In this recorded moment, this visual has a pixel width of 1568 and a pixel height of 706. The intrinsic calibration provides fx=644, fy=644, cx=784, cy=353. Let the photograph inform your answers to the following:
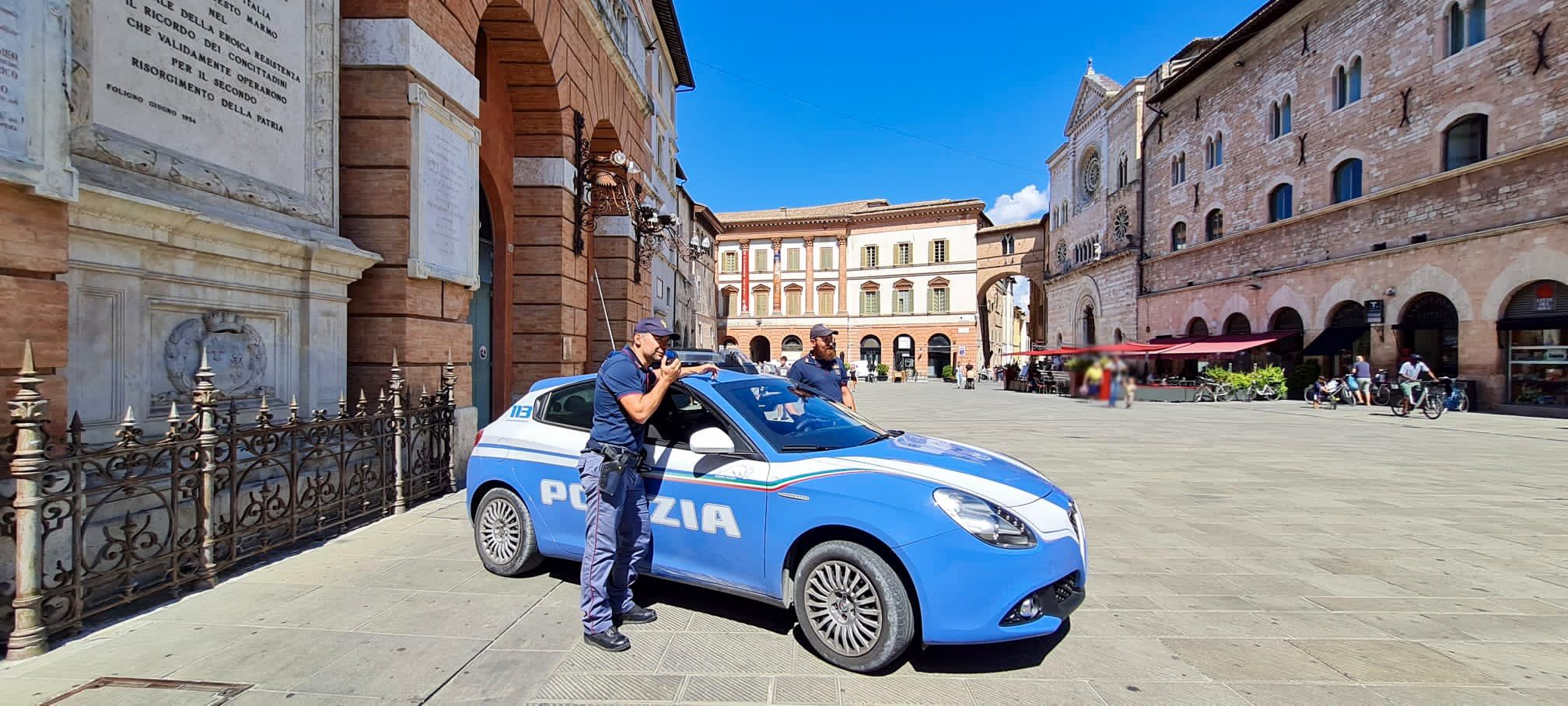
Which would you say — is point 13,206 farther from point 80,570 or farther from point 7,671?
point 7,671

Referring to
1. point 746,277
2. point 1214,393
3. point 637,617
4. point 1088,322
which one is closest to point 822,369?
point 637,617

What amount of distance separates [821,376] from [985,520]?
3458 millimetres

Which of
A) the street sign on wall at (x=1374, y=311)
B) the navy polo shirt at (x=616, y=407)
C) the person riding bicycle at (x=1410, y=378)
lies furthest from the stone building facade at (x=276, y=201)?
the street sign on wall at (x=1374, y=311)

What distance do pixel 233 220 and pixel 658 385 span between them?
4.37 m

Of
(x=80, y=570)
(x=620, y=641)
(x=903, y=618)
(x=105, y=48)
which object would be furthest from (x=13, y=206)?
(x=903, y=618)

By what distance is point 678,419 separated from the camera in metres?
4.18

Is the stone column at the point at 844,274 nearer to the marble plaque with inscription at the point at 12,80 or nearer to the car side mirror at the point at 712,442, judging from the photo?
the car side mirror at the point at 712,442

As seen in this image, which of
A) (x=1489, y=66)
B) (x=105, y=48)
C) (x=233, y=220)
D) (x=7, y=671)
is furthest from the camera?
(x=1489, y=66)

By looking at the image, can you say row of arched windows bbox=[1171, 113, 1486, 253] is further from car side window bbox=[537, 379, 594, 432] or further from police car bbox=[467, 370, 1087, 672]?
car side window bbox=[537, 379, 594, 432]

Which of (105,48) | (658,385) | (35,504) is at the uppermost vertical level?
(105,48)

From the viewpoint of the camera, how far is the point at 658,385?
3.61 m

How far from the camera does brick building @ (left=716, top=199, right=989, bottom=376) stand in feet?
191

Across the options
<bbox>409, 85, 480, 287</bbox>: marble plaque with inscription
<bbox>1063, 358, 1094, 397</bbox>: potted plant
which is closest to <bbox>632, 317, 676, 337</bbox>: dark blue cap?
<bbox>1063, 358, 1094, 397</bbox>: potted plant

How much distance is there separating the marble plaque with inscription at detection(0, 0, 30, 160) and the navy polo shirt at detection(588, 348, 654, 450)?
347cm
